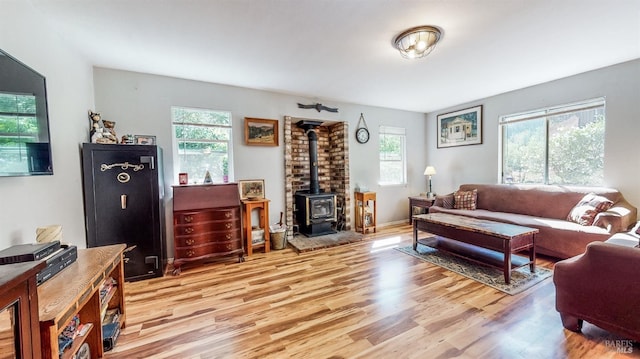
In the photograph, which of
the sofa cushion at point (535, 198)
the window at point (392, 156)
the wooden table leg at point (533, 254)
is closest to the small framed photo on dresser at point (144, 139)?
the window at point (392, 156)

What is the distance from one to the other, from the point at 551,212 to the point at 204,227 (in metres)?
4.94

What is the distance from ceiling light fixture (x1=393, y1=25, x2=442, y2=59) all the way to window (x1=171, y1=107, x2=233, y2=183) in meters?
2.62

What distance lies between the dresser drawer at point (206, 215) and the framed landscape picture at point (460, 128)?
4.57m

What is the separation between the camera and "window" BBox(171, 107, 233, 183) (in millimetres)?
3455

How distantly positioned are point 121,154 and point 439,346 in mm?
3462

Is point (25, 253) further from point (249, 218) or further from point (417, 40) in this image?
point (417, 40)

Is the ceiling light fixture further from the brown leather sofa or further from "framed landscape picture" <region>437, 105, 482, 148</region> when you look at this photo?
"framed landscape picture" <region>437, 105, 482, 148</region>

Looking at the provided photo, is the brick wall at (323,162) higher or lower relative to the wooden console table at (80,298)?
higher

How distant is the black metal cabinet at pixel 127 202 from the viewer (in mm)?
2566

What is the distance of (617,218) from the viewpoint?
273 centimetres

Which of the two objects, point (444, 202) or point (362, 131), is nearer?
point (444, 202)

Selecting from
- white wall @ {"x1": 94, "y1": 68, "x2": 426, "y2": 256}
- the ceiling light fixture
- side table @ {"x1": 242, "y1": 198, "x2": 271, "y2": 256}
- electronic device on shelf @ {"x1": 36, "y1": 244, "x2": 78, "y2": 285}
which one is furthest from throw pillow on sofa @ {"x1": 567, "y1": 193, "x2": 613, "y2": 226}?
electronic device on shelf @ {"x1": 36, "y1": 244, "x2": 78, "y2": 285}

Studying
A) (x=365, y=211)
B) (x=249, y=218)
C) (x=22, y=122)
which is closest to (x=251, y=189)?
(x=249, y=218)

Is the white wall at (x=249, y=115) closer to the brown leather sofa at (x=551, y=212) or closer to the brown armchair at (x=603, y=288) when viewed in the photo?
the brown leather sofa at (x=551, y=212)
